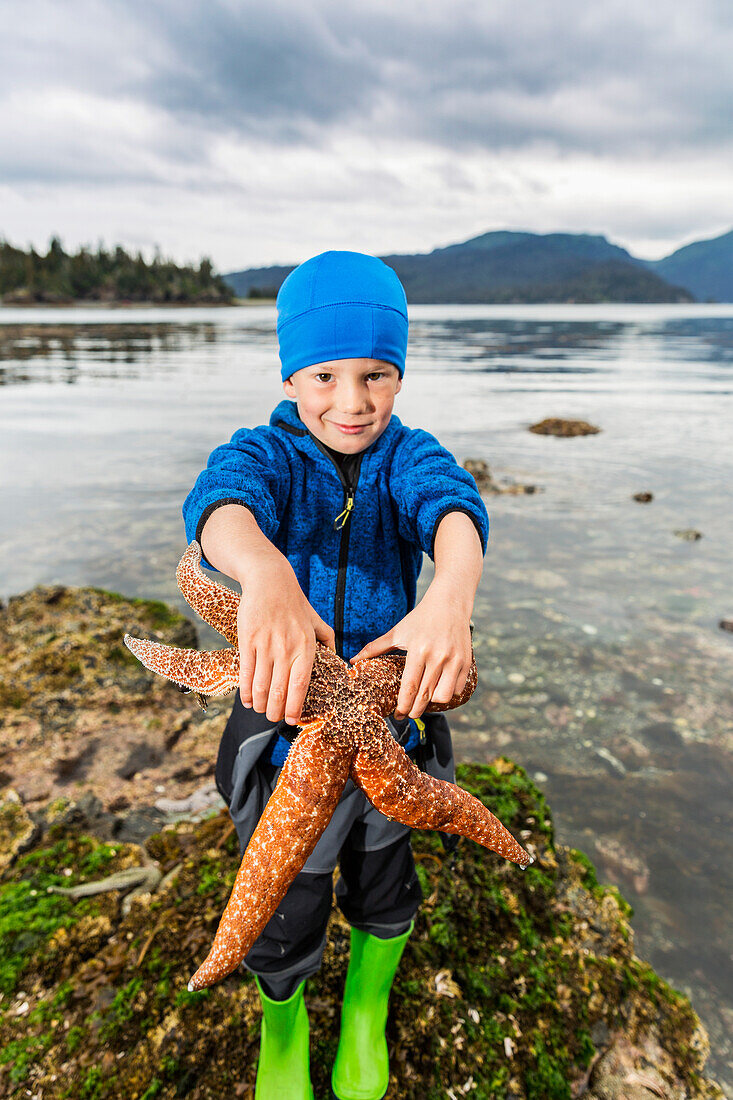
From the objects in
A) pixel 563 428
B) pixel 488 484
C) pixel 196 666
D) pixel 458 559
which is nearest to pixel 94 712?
pixel 196 666

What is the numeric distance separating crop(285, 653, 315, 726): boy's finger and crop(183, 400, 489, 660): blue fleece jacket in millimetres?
813

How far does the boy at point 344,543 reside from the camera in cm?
195

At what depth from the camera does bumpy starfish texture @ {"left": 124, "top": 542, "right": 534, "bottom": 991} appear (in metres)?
1.57

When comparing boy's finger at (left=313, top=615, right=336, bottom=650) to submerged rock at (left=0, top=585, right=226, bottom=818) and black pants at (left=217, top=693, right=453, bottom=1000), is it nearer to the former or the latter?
black pants at (left=217, top=693, right=453, bottom=1000)

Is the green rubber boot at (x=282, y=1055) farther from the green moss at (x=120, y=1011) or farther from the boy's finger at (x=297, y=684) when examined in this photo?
the boy's finger at (x=297, y=684)

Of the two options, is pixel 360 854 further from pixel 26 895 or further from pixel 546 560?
pixel 546 560

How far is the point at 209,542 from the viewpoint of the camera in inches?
66.9

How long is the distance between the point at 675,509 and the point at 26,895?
1129cm

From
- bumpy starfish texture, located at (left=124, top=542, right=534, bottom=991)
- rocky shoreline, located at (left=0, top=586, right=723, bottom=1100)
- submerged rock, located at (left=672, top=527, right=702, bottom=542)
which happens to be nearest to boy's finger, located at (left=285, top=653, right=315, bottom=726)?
bumpy starfish texture, located at (left=124, top=542, right=534, bottom=991)

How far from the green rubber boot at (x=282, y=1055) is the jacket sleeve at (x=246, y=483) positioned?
1739mm

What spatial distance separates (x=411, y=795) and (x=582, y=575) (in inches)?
285

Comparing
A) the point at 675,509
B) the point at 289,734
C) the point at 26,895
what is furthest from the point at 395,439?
the point at 675,509

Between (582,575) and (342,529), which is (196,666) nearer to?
(342,529)

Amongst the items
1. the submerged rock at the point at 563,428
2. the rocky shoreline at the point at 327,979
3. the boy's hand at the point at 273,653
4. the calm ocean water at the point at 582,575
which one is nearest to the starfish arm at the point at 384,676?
the boy's hand at the point at 273,653
